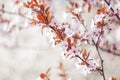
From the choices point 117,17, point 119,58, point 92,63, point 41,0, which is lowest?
point 119,58

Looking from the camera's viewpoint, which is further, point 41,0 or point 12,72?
point 12,72

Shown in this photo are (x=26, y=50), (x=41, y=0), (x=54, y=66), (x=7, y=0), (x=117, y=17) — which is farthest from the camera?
(x=7, y=0)

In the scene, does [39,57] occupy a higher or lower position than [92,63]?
lower

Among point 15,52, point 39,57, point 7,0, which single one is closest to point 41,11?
point 39,57

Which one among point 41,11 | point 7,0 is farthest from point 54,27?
point 7,0

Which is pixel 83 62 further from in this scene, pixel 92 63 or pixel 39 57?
pixel 39 57

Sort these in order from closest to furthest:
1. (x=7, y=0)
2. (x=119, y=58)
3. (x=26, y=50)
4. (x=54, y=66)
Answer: (x=119, y=58) → (x=54, y=66) → (x=26, y=50) → (x=7, y=0)

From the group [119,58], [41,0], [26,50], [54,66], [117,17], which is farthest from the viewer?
[26,50]

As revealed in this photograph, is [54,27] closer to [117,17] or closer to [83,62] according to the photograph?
[83,62]

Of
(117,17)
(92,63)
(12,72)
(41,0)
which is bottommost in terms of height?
(12,72)
